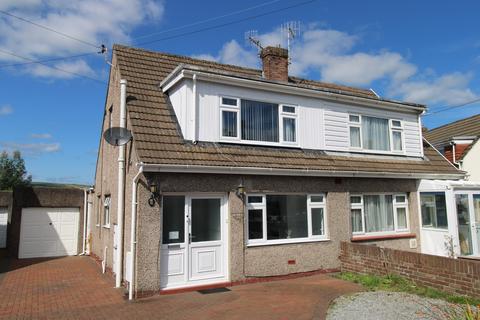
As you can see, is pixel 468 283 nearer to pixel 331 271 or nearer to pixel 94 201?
pixel 331 271

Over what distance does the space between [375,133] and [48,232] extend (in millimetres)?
14402

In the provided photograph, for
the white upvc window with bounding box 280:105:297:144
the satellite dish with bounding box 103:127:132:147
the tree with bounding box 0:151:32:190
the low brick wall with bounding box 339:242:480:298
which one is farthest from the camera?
the tree with bounding box 0:151:32:190

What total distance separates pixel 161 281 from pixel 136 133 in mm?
3627

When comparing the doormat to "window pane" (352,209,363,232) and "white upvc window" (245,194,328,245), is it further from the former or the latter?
"window pane" (352,209,363,232)

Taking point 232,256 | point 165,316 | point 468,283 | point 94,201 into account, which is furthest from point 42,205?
point 468,283

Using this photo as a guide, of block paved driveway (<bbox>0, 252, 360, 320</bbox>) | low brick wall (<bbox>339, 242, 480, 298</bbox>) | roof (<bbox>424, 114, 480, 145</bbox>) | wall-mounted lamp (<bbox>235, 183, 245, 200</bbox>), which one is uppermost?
roof (<bbox>424, 114, 480, 145</bbox>)

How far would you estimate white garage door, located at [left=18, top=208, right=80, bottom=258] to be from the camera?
16953 millimetres

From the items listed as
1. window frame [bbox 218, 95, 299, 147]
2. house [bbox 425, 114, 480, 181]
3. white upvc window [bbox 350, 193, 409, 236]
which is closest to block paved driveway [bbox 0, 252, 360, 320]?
white upvc window [bbox 350, 193, 409, 236]

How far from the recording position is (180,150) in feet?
32.3

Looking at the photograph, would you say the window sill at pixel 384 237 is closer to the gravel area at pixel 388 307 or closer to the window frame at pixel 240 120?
the gravel area at pixel 388 307

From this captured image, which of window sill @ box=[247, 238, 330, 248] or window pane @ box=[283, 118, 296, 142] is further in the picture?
window pane @ box=[283, 118, 296, 142]

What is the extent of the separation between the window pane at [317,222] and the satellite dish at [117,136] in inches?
229

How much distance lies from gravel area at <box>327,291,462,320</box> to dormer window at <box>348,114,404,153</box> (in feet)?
19.6

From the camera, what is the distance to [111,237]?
482 inches
